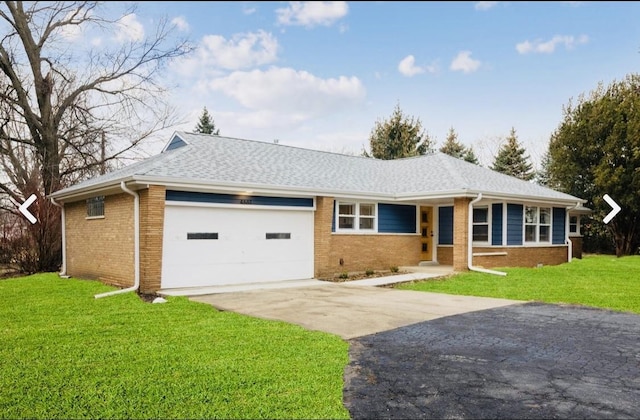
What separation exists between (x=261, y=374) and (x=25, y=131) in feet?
77.4

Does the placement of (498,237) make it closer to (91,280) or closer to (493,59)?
(493,59)

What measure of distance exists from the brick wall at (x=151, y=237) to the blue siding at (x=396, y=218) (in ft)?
25.9

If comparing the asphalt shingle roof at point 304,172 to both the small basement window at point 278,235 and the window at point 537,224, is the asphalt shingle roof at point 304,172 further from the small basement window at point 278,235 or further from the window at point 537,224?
the small basement window at point 278,235

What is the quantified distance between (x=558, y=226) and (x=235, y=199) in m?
13.2

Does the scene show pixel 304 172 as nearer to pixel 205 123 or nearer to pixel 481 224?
pixel 481 224

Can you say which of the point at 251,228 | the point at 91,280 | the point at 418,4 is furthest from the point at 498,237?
the point at 91,280

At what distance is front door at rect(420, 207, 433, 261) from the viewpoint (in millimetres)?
17891

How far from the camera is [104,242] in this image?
1321 centimetres

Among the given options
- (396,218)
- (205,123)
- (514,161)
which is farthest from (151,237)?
(514,161)

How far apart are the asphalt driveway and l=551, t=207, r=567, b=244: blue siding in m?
11.2

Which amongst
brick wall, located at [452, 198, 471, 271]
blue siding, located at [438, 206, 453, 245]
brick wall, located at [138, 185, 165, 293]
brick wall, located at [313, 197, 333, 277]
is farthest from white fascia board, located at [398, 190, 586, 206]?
brick wall, located at [138, 185, 165, 293]

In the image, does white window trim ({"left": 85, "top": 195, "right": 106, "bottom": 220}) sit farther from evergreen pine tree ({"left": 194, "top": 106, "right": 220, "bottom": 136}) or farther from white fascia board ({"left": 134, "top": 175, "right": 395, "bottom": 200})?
evergreen pine tree ({"left": 194, "top": 106, "right": 220, "bottom": 136})

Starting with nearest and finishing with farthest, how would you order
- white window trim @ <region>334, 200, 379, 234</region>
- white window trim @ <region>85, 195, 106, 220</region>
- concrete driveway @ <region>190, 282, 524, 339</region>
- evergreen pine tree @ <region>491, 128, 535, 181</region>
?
1. concrete driveway @ <region>190, 282, 524, 339</region>
2. white window trim @ <region>85, 195, 106, 220</region>
3. white window trim @ <region>334, 200, 379, 234</region>
4. evergreen pine tree @ <region>491, 128, 535, 181</region>

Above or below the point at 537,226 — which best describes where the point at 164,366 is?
below
